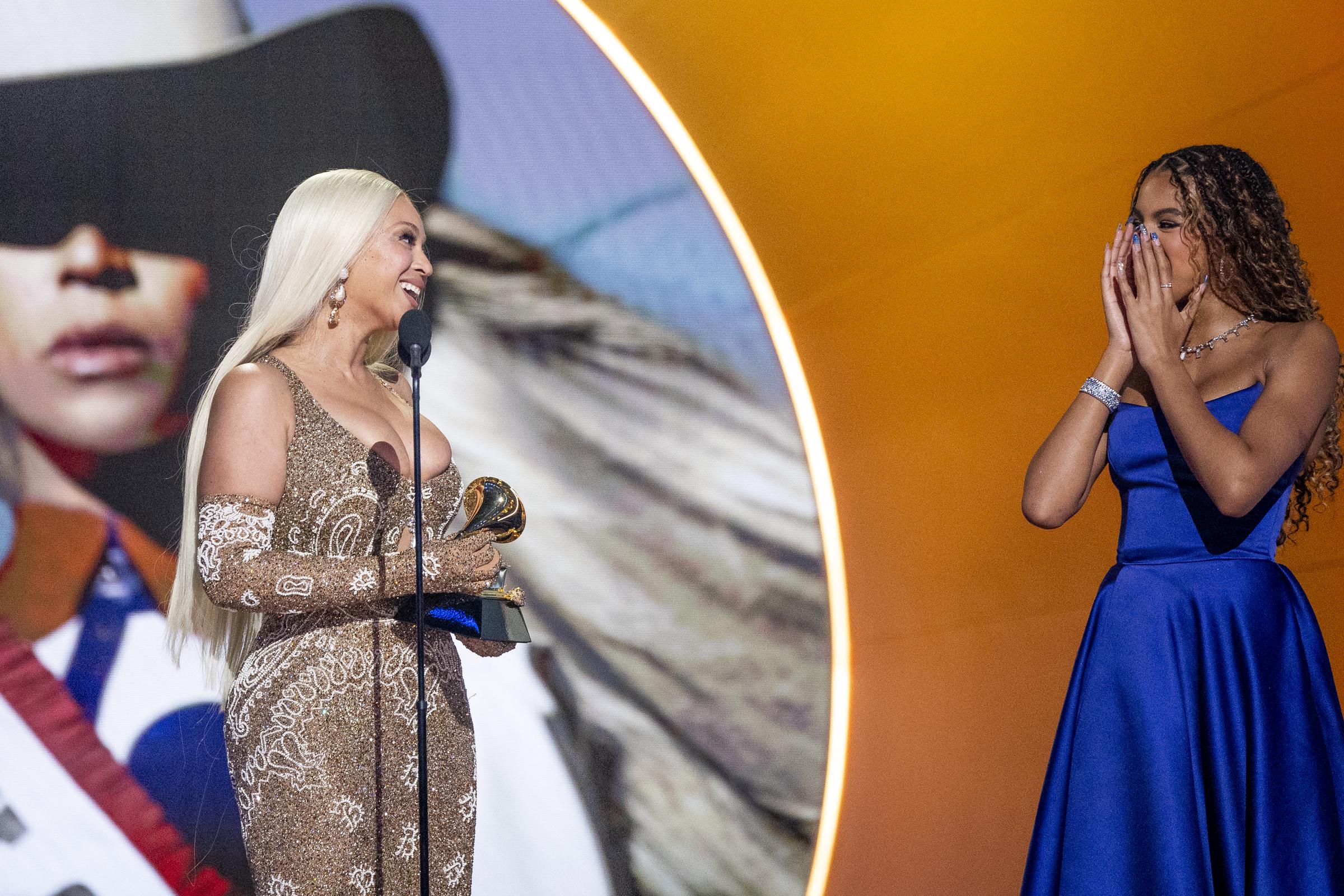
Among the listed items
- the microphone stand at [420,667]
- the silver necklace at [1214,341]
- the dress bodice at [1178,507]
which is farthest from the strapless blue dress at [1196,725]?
the microphone stand at [420,667]

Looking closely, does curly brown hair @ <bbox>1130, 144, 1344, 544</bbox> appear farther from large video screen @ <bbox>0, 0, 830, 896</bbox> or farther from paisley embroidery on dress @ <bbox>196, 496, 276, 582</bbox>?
paisley embroidery on dress @ <bbox>196, 496, 276, 582</bbox>

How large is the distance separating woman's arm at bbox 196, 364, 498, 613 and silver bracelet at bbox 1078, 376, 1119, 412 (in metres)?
1.05

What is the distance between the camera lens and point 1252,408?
188 cm

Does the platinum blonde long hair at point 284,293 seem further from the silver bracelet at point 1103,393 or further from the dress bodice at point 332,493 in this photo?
the silver bracelet at point 1103,393

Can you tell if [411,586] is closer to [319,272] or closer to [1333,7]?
Answer: [319,272]

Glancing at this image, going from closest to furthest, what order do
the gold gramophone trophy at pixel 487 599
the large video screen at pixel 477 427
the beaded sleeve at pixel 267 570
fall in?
the beaded sleeve at pixel 267 570, the gold gramophone trophy at pixel 487 599, the large video screen at pixel 477 427

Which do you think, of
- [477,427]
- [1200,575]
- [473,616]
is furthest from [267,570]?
[1200,575]

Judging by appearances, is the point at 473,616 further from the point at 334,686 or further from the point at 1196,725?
the point at 1196,725

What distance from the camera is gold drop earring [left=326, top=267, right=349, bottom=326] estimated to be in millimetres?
2070

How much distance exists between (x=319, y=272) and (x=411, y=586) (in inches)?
23.0

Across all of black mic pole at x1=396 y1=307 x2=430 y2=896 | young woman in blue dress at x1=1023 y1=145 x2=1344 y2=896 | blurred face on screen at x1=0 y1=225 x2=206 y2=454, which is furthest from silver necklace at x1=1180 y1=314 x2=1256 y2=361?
blurred face on screen at x1=0 y1=225 x2=206 y2=454

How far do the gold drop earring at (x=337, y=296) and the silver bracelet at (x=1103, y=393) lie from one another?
1.28 m

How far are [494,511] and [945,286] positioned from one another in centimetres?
146

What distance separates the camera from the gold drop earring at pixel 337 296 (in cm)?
207
